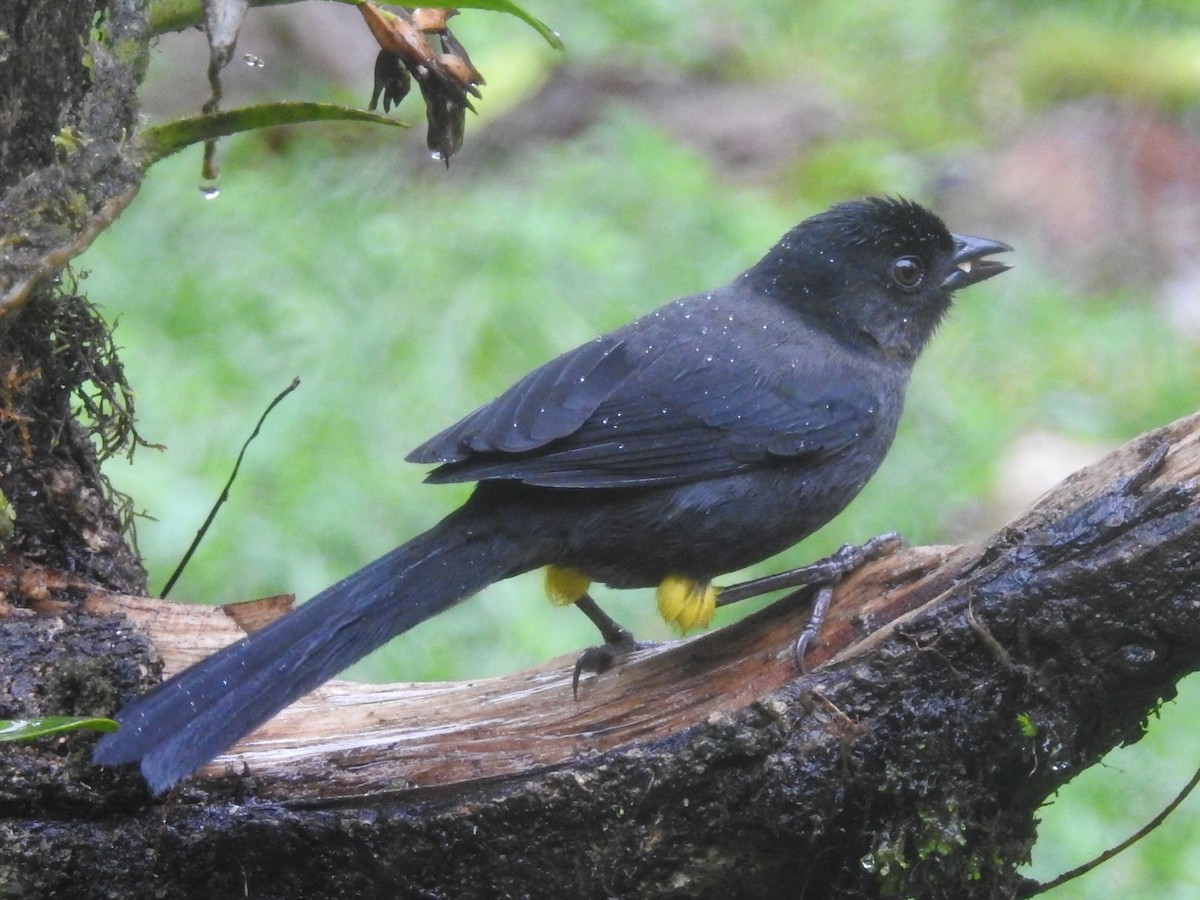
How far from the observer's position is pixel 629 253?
6.55 m

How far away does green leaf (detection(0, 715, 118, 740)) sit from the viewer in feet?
7.98

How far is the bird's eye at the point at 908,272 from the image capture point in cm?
418

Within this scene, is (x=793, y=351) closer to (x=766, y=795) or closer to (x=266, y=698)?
(x=766, y=795)

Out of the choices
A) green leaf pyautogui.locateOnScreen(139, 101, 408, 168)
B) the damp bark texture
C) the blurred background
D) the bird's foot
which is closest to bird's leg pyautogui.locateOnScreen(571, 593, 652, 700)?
the bird's foot

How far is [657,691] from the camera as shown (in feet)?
10.1

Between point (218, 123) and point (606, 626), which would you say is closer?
point (218, 123)

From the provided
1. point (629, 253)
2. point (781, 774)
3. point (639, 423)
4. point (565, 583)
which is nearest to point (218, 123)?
point (639, 423)

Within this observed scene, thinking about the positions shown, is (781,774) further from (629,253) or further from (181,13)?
(629,253)

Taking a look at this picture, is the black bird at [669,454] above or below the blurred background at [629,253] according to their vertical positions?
below

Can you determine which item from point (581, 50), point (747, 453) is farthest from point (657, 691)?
point (581, 50)

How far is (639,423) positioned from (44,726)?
1589 mm

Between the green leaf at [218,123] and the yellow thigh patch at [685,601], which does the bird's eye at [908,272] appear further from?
the green leaf at [218,123]

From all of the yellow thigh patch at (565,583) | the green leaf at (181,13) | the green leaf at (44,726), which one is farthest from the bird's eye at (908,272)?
the green leaf at (44,726)

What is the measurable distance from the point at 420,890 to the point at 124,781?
593mm
